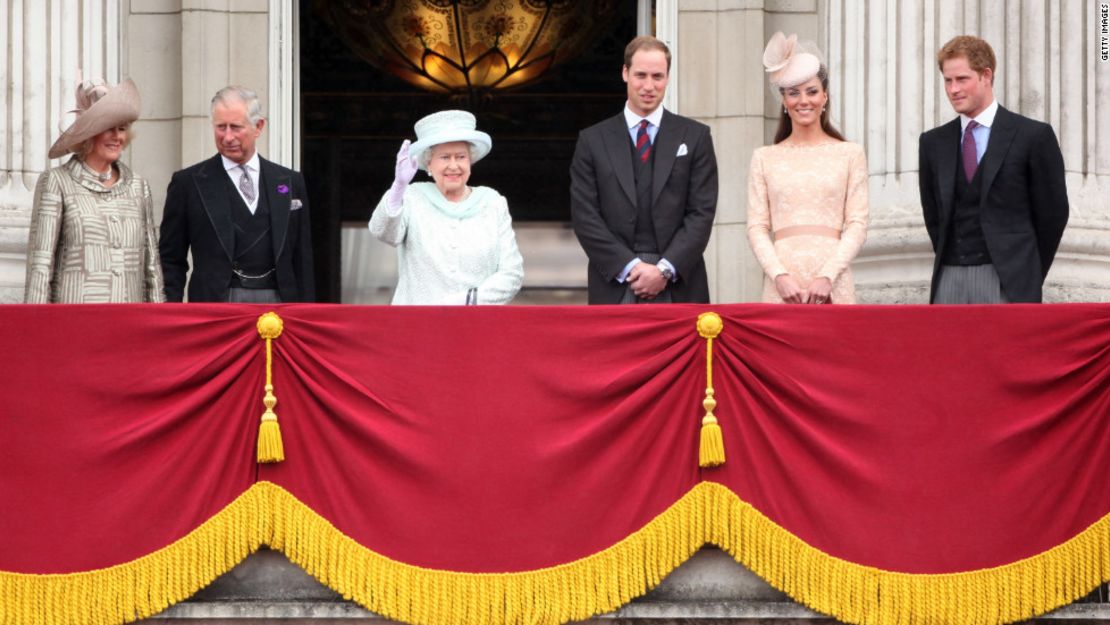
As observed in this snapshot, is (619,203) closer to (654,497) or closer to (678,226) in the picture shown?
(678,226)

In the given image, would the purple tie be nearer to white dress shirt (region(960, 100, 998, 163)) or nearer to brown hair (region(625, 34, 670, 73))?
white dress shirt (region(960, 100, 998, 163))

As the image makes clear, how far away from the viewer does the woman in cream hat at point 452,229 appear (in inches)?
404

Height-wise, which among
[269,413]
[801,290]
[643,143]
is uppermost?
[643,143]

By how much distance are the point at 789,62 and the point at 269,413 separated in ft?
9.25

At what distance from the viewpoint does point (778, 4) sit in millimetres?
13445

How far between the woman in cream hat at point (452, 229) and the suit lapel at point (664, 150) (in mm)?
688

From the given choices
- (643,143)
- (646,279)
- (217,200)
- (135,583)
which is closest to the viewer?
(135,583)

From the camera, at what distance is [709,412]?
9.64 meters

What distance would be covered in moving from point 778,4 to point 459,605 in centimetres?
515

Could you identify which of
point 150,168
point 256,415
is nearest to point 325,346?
point 256,415

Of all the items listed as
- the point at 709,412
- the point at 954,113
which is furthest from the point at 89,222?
the point at 954,113

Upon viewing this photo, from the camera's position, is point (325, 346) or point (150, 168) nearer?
point (325, 346)

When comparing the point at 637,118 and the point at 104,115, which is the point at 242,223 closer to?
the point at 104,115

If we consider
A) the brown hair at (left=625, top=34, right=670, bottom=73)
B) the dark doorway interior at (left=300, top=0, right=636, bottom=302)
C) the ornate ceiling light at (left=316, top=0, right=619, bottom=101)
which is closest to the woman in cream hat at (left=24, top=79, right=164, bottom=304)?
the brown hair at (left=625, top=34, right=670, bottom=73)
